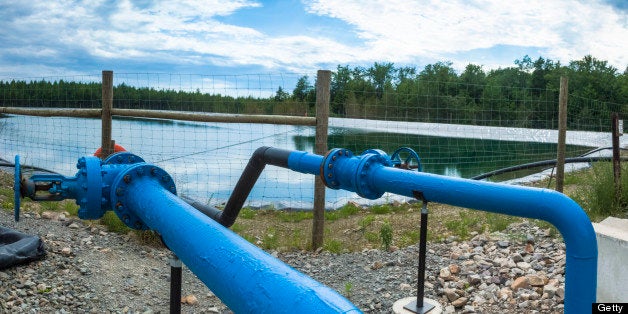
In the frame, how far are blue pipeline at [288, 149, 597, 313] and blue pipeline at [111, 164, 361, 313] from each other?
1.09 meters

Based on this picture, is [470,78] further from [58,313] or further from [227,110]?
[58,313]

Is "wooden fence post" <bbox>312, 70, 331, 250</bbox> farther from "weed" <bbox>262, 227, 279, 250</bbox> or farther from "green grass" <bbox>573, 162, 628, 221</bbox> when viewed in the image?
"green grass" <bbox>573, 162, 628, 221</bbox>

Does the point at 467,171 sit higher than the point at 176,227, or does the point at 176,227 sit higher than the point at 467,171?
the point at 176,227

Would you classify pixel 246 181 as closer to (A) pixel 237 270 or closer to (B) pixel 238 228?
(A) pixel 237 270

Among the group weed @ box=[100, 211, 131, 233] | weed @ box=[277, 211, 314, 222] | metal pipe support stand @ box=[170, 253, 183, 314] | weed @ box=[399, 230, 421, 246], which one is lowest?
weed @ box=[277, 211, 314, 222]

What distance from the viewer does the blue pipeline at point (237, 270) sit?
0.62m

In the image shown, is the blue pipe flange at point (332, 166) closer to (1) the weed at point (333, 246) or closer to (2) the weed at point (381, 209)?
(1) the weed at point (333, 246)

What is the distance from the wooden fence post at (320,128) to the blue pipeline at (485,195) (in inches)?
84.0

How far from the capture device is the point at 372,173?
2.42 meters

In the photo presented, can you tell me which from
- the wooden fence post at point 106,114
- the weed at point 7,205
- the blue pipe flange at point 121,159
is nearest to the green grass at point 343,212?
the wooden fence post at point 106,114

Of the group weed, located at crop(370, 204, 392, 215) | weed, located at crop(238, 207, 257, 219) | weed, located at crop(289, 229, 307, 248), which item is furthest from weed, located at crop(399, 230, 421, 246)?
weed, located at crop(238, 207, 257, 219)

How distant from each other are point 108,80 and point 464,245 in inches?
170

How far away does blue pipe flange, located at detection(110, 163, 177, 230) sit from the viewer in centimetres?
153

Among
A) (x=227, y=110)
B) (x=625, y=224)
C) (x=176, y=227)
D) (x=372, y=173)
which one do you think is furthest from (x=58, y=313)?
(x=625, y=224)
